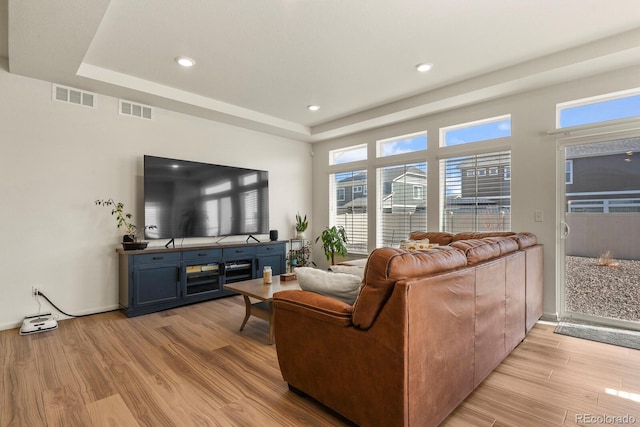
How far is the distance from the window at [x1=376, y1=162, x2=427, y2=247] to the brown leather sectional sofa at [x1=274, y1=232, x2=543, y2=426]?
2.53 metres

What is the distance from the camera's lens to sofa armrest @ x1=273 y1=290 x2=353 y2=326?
5.43 feet

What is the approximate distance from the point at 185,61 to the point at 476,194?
3.83 metres

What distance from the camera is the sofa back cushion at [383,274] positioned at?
1463mm

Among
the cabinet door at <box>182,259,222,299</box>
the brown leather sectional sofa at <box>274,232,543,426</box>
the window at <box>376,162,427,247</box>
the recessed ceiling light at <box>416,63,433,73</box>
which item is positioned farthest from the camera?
the window at <box>376,162,427,247</box>

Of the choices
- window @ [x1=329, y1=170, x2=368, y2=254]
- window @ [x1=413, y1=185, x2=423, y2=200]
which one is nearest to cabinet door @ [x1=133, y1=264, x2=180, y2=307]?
window @ [x1=329, y1=170, x2=368, y2=254]

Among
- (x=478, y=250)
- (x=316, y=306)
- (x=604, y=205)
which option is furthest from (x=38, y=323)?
(x=604, y=205)

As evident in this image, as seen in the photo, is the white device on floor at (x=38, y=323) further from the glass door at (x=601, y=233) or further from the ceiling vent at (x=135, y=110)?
the glass door at (x=601, y=233)

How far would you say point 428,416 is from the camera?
1.55m

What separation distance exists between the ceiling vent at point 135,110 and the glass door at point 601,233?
512 cm

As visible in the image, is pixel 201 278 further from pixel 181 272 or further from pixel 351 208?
A: pixel 351 208

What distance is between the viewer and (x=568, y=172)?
11.4 feet

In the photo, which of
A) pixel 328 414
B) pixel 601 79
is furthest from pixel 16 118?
pixel 601 79

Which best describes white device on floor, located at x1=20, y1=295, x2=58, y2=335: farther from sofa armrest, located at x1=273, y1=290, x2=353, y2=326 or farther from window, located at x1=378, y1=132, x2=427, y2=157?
window, located at x1=378, y1=132, x2=427, y2=157

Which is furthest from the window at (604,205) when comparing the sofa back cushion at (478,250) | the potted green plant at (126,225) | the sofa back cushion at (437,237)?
the potted green plant at (126,225)
